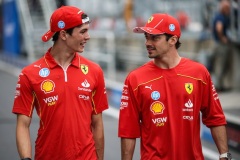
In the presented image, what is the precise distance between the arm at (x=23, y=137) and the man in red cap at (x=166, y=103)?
0.77 meters

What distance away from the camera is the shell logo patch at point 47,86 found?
6.20 metres

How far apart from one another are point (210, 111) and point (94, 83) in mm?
997

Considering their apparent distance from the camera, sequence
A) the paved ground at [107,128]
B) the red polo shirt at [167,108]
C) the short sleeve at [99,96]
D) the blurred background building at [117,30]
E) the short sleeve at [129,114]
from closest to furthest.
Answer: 1. the red polo shirt at [167,108]
2. the short sleeve at [129,114]
3. the short sleeve at [99,96]
4. the paved ground at [107,128]
5. the blurred background building at [117,30]

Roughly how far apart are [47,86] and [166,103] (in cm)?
98

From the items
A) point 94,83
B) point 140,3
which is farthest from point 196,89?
point 140,3

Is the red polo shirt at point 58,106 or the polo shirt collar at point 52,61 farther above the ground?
the polo shirt collar at point 52,61

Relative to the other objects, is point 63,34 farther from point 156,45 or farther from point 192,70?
point 192,70

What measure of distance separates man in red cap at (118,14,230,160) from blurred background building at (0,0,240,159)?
1138 centimetres

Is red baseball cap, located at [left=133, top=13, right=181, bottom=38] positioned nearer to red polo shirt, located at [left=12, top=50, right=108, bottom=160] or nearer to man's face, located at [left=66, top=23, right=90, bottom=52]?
man's face, located at [left=66, top=23, right=90, bottom=52]

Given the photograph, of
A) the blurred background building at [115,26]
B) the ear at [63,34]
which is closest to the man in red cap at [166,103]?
the ear at [63,34]

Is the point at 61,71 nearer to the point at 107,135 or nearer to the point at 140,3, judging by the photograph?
the point at 107,135

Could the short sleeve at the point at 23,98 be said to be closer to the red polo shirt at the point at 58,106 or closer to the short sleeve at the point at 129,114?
the red polo shirt at the point at 58,106

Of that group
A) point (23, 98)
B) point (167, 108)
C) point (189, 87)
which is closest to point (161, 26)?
point (189, 87)

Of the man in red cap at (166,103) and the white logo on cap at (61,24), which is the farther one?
the white logo on cap at (61,24)
